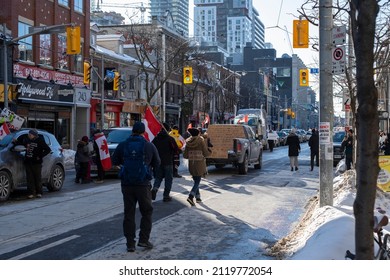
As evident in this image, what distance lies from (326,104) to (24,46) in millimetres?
24466

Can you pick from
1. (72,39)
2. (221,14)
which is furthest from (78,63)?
(72,39)

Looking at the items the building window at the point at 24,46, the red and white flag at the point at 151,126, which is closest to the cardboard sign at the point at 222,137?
the red and white flag at the point at 151,126

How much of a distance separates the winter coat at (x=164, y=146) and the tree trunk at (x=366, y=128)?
7555 millimetres

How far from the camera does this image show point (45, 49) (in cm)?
3141

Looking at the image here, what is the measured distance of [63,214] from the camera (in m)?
9.84

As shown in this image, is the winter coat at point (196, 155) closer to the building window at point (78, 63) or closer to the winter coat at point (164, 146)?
the winter coat at point (164, 146)

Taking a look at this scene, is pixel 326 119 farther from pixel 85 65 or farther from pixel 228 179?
pixel 85 65

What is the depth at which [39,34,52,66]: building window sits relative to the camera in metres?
31.0

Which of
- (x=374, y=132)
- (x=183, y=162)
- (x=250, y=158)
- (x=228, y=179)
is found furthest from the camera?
(x=183, y=162)

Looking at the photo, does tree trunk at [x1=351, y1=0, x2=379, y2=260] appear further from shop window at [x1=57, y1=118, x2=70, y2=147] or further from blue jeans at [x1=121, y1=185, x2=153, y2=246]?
shop window at [x1=57, y1=118, x2=70, y2=147]

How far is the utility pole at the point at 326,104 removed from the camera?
8.89 meters
